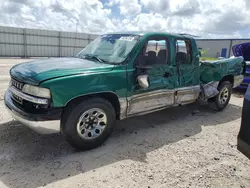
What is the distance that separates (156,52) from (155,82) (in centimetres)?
64

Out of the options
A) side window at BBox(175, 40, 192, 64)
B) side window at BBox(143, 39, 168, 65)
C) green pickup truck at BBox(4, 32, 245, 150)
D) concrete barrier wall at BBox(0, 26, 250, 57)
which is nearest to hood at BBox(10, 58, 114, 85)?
green pickup truck at BBox(4, 32, 245, 150)

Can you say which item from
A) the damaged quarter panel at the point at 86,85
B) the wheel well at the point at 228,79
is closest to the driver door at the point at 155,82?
the damaged quarter panel at the point at 86,85

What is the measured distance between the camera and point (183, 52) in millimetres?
4703

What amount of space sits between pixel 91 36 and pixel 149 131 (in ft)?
71.1

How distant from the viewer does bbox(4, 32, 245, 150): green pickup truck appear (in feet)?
9.96

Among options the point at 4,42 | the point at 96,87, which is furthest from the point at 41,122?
the point at 4,42

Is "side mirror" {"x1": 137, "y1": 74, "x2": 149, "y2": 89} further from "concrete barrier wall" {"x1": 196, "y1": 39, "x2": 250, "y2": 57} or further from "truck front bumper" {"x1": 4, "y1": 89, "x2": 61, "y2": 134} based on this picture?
"concrete barrier wall" {"x1": 196, "y1": 39, "x2": 250, "y2": 57}

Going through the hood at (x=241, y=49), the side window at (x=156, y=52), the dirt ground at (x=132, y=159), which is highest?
the hood at (x=241, y=49)

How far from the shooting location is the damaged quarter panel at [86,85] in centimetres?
296

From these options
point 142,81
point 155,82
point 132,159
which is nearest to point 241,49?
point 155,82

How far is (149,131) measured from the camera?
173 inches

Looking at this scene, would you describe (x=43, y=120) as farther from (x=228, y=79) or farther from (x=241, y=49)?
(x=241, y=49)

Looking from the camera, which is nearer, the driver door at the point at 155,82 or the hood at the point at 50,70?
the hood at the point at 50,70

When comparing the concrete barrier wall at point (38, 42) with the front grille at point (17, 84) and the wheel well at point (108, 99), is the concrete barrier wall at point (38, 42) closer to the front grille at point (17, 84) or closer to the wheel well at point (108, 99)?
the front grille at point (17, 84)
